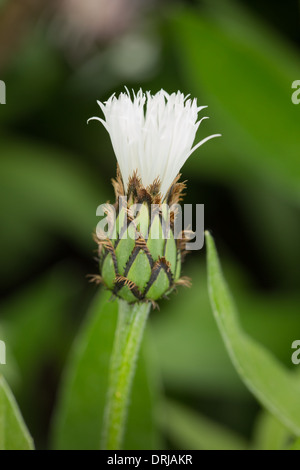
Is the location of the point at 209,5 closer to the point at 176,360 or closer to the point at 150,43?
the point at 150,43

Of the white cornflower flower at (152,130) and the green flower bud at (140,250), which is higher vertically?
the white cornflower flower at (152,130)

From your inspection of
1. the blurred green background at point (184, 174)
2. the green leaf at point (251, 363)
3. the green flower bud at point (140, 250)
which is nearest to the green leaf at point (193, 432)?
the blurred green background at point (184, 174)

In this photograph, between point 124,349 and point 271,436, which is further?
point 271,436

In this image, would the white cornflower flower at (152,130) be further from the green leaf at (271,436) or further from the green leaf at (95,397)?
the green leaf at (271,436)

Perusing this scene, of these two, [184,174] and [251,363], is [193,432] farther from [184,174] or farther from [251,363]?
[184,174]

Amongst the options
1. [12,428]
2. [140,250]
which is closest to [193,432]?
[12,428]
